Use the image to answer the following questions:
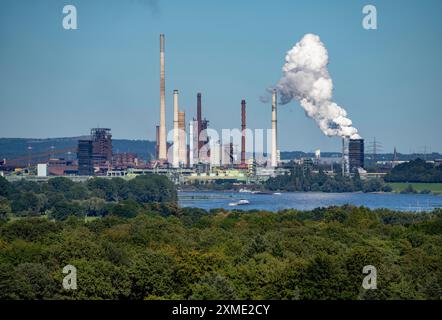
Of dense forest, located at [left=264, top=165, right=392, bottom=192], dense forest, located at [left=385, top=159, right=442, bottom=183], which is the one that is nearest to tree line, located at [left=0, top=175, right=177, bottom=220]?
dense forest, located at [left=264, top=165, right=392, bottom=192]

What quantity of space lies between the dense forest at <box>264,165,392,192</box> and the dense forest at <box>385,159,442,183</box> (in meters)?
4.58

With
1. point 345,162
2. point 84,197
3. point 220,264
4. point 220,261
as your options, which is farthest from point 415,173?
point 220,264

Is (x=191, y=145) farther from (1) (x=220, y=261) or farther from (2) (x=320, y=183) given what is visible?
(1) (x=220, y=261)

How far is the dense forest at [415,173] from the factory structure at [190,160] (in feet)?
12.2

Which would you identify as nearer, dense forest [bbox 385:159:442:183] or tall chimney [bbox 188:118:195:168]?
dense forest [bbox 385:159:442:183]

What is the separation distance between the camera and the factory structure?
5054 inches

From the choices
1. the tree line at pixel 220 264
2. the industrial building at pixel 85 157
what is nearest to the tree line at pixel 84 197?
the industrial building at pixel 85 157

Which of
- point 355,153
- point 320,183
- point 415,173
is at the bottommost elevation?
point 320,183

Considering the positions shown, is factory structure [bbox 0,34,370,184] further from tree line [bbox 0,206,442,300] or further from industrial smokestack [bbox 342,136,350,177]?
tree line [bbox 0,206,442,300]

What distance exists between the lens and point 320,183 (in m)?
130

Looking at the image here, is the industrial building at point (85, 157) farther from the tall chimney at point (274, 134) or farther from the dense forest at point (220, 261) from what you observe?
the dense forest at point (220, 261)

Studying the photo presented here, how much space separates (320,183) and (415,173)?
31.8 feet

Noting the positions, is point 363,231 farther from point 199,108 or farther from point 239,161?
point 239,161

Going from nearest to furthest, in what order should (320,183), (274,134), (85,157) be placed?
(274,134) < (320,183) < (85,157)
